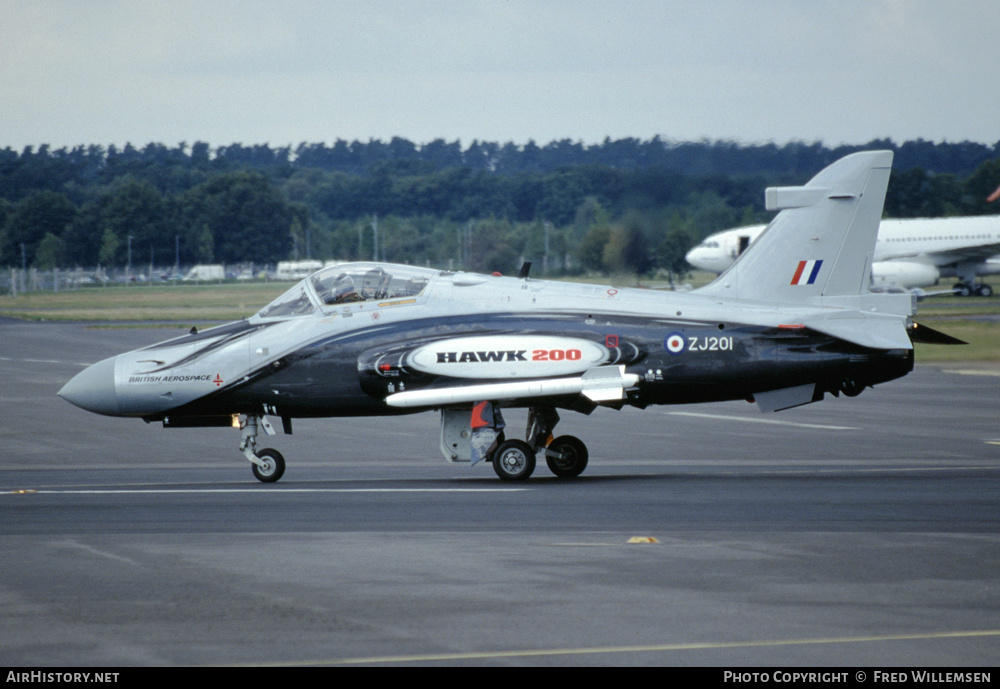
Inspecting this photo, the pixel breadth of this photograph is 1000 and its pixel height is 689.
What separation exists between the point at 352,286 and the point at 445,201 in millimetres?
71432

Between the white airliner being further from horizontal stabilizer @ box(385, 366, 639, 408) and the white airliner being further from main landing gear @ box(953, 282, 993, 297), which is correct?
horizontal stabilizer @ box(385, 366, 639, 408)

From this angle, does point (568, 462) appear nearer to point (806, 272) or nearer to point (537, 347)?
point (537, 347)

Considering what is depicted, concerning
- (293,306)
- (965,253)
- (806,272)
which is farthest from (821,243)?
(965,253)

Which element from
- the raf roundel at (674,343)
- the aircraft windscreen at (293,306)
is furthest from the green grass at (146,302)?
the raf roundel at (674,343)

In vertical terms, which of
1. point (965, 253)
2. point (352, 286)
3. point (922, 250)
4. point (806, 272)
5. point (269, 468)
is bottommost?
point (269, 468)

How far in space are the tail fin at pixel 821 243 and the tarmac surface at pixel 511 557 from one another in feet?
8.64

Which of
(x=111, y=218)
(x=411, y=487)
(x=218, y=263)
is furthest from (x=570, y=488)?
(x=111, y=218)

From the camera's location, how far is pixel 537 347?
1622 cm

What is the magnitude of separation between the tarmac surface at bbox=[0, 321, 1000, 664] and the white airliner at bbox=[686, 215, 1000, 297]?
42995 millimetres

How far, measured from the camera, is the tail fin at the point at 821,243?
17.1 metres

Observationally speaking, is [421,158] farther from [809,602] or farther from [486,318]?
[809,602]

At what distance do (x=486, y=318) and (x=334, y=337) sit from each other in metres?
2.12

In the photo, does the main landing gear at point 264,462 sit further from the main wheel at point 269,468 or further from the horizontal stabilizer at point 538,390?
the horizontal stabilizer at point 538,390
